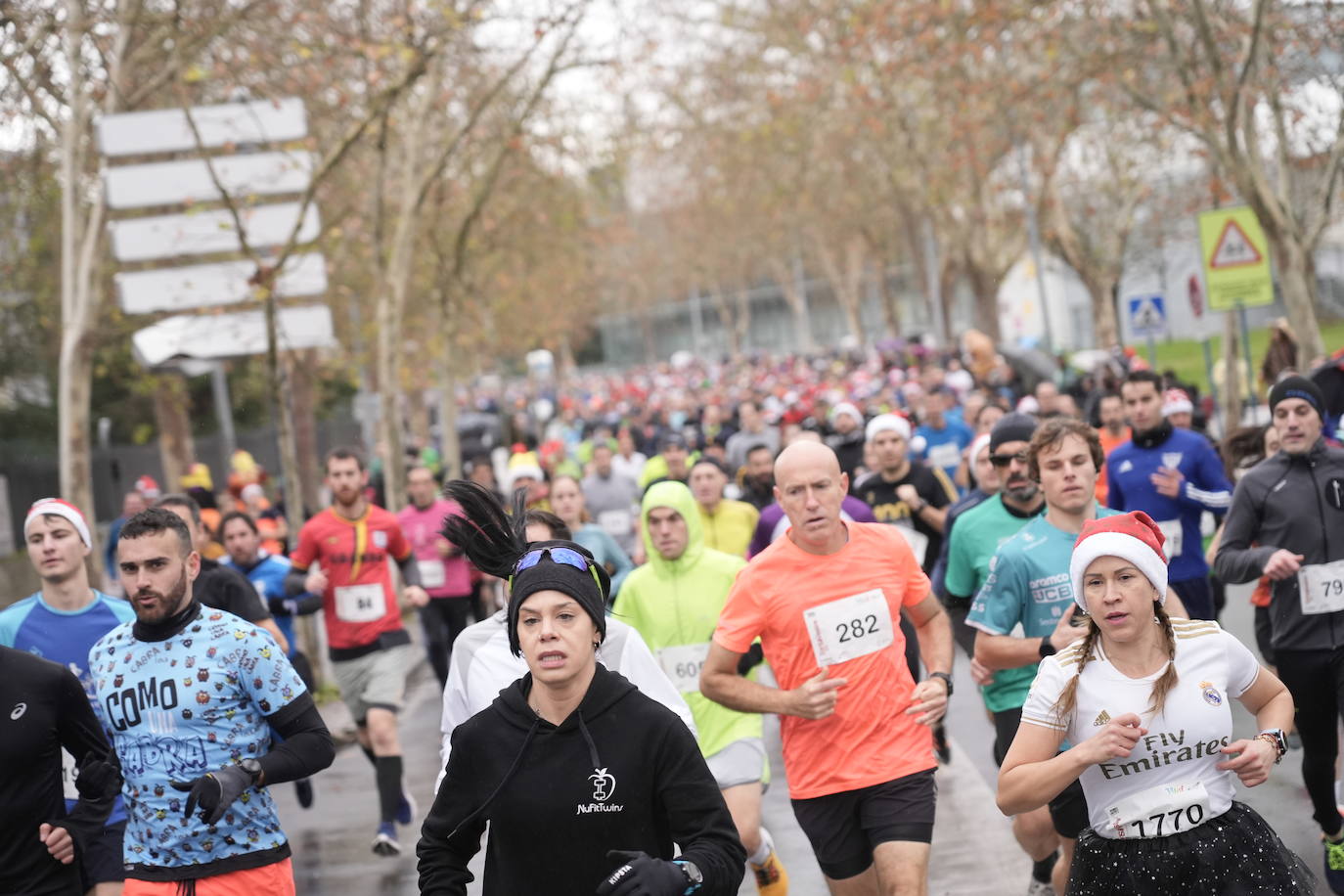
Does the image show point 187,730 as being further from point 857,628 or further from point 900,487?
point 900,487

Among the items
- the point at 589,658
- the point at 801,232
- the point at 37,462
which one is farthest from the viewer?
the point at 801,232

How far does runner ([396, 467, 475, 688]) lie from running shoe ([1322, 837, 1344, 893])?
6546mm

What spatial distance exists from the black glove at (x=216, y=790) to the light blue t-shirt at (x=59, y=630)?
1.44 meters

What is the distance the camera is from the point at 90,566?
41.4ft

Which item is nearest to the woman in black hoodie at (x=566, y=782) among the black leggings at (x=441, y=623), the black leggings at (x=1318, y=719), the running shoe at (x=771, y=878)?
the running shoe at (x=771, y=878)

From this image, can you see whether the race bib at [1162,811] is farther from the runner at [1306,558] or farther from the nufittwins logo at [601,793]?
the runner at [1306,558]

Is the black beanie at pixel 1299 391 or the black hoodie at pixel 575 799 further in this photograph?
the black beanie at pixel 1299 391

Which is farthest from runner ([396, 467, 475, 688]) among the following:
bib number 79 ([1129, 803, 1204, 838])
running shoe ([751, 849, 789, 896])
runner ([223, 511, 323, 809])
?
bib number 79 ([1129, 803, 1204, 838])

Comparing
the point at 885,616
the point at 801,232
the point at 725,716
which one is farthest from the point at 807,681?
the point at 801,232

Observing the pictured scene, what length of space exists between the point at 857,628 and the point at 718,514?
461 cm

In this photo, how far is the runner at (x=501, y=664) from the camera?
15.5ft

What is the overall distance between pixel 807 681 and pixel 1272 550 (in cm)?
216

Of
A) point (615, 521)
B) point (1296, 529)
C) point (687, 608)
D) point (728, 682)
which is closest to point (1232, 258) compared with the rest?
point (615, 521)

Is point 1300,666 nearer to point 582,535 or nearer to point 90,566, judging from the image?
point 582,535
